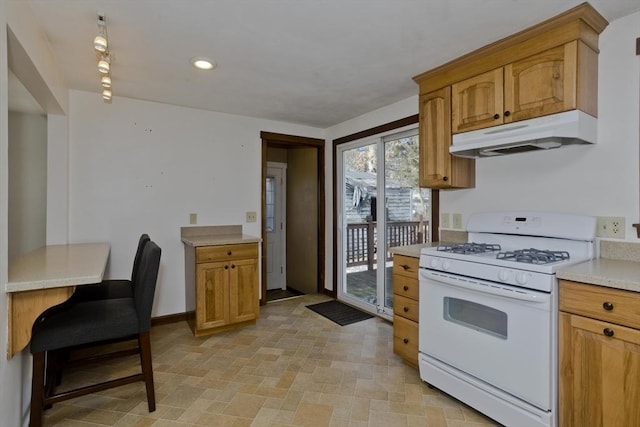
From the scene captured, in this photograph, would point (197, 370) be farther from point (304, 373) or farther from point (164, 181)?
point (164, 181)

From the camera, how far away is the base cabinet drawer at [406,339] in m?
2.41

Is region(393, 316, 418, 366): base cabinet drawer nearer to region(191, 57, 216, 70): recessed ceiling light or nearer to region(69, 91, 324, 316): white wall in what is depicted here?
region(69, 91, 324, 316): white wall

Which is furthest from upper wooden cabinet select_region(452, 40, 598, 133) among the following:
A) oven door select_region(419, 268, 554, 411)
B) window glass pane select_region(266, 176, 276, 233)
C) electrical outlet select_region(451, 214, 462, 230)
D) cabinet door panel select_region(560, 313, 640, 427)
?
window glass pane select_region(266, 176, 276, 233)

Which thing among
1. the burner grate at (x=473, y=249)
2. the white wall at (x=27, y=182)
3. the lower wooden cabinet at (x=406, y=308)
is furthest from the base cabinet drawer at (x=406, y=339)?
the white wall at (x=27, y=182)

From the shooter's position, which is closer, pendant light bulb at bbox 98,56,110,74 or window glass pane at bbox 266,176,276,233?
pendant light bulb at bbox 98,56,110,74

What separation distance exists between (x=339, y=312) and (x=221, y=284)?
55.6 inches

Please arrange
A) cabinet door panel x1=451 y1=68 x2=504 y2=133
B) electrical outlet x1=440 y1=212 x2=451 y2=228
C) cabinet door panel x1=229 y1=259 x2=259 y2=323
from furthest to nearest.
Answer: cabinet door panel x1=229 y1=259 x2=259 y2=323 < electrical outlet x1=440 y1=212 x2=451 y2=228 < cabinet door panel x1=451 y1=68 x2=504 y2=133

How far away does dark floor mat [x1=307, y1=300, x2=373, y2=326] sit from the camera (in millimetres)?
3518

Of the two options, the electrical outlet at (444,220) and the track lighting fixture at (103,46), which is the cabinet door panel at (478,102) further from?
the track lighting fixture at (103,46)

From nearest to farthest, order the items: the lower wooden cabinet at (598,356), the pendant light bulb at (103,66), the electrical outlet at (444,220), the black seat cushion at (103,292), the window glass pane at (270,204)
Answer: the lower wooden cabinet at (598,356), the pendant light bulb at (103,66), the black seat cushion at (103,292), the electrical outlet at (444,220), the window glass pane at (270,204)

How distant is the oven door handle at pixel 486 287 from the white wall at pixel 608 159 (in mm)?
744

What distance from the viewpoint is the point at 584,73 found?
184 cm

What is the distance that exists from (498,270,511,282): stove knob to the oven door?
0.04 m

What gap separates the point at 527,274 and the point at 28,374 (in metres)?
2.81
